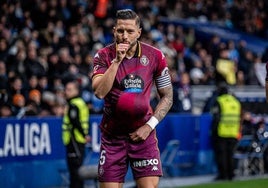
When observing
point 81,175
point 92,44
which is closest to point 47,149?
point 81,175

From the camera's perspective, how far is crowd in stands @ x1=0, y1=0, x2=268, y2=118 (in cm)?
1695

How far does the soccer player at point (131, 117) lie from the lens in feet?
25.4

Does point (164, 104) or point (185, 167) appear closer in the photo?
point (164, 104)

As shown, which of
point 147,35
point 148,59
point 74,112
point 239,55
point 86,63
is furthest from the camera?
point 239,55

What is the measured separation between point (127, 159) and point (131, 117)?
41cm

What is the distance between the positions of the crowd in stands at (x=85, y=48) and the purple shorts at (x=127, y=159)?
25.8ft

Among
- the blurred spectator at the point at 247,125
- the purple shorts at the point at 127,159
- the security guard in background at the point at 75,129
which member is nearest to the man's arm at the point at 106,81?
the purple shorts at the point at 127,159

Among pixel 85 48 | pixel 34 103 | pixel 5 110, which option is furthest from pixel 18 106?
pixel 85 48

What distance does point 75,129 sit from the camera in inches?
546

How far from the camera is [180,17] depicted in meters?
28.0

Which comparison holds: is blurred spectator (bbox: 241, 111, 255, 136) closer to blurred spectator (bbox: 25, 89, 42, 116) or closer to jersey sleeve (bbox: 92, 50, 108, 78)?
blurred spectator (bbox: 25, 89, 42, 116)

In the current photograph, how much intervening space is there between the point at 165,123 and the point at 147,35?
5.61 metres

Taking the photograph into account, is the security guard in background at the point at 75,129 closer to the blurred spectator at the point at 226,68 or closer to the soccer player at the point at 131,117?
the soccer player at the point at 131,117

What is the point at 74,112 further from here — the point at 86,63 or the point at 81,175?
the point at 86,63
